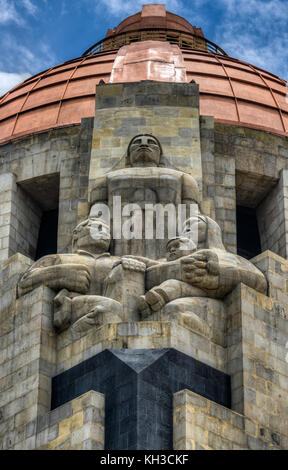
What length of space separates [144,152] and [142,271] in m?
4.68

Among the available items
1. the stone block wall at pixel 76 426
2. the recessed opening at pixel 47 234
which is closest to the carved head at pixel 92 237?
the stone block wall at pixel 76 426

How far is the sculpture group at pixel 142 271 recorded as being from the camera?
105 ft

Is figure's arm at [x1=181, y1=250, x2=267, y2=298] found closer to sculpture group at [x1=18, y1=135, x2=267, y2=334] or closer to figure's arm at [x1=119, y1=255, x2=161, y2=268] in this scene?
sculpture group at [x1=18, y1=135, x2=267, y2=334]

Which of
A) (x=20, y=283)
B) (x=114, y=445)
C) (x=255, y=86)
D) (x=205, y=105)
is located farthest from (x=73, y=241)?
(x=255, y=86)

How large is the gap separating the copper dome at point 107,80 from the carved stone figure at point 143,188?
5.02 metres

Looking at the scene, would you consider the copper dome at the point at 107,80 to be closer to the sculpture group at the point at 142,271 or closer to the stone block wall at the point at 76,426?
the sculpture group at the point at 142,271

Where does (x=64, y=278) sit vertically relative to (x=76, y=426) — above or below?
above

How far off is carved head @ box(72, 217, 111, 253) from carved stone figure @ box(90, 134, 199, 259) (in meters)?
0.33

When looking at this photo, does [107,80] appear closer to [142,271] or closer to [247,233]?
[247,233]

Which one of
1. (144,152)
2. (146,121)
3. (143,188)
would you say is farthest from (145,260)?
(146,121)

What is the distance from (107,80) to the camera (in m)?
45.5

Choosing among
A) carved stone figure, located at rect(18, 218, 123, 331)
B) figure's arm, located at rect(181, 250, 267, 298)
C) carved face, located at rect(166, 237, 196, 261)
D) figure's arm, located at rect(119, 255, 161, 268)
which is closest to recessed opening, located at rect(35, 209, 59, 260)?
carved stone figure, located at rect(18, 218, 123, 331)

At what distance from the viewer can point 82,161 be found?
39031 mm
